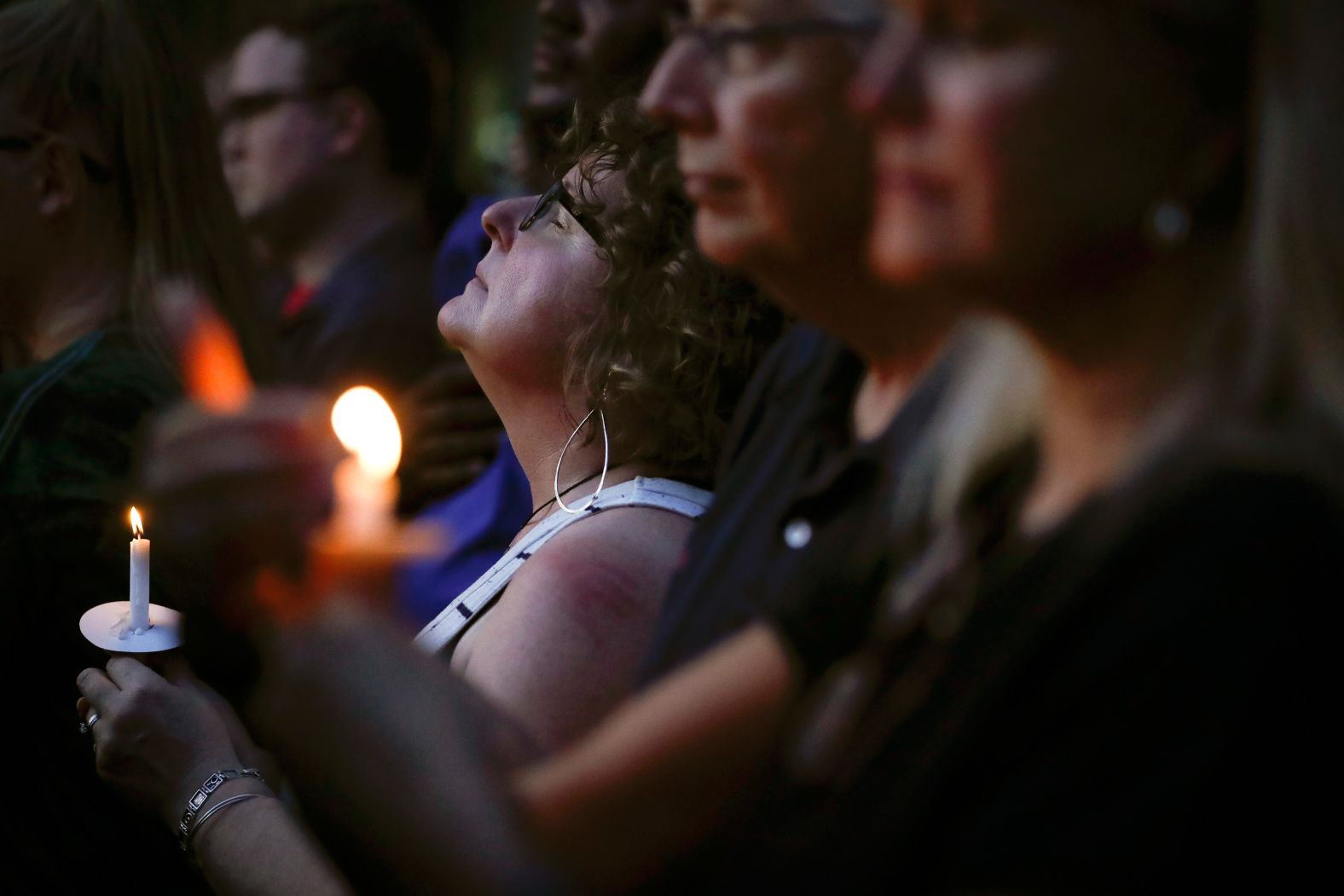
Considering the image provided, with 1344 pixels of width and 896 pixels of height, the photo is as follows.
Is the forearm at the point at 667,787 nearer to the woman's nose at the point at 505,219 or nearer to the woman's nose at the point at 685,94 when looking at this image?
the woman's nose at the point at 685,94

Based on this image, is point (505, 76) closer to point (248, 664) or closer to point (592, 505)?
point (592, 505)

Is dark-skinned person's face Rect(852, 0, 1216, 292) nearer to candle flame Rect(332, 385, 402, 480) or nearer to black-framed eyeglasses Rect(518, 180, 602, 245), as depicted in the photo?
candle flame Rect(332, 385, 402, 480)

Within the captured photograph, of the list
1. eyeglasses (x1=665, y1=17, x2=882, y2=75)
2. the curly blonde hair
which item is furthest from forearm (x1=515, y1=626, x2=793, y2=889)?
the curly blonde hair

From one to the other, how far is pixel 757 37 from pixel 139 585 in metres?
1.21

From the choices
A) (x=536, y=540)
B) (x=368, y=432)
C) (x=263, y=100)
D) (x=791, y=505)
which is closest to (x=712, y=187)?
(x=791, y=505)

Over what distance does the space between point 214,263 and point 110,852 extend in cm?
109

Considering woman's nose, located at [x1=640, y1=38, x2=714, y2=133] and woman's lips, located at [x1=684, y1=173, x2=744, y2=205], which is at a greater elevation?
woman's nose, located at [x1=640, y1=38, x2=714, y2=133]

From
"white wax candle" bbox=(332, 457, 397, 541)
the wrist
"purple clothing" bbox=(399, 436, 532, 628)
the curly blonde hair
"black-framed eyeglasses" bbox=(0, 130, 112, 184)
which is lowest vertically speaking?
"purple clothing" bbox=(399, 436, 532, 628)

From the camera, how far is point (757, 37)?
136 cm

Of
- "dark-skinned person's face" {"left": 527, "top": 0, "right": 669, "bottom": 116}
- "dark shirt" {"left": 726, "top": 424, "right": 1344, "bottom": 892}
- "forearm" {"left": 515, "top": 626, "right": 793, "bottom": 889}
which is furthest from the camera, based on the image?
"dark-skinned person's face" {"left": 527, "top": 0, "right": 669, "bottom": 116}

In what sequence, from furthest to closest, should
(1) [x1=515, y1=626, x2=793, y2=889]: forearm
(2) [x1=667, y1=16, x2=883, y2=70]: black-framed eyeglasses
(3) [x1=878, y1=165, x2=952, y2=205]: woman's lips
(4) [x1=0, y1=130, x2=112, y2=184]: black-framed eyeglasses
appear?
1. (4) [x1=0, y1=130, x2=112, y2=184]: black-framed eyeglasses
2. (2) [x1=667, y1=16, x2=883, y2=70]: black-framed eyeglasses
3. (1) [x1=515, y1=626, x2=793, y2=889]: forearm
4. (3) [x1=878, y1=165, x2=952, y2=205]: woman's lips

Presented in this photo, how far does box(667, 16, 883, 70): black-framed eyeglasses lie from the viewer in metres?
1.33

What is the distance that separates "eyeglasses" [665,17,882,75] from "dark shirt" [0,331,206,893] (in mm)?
1288

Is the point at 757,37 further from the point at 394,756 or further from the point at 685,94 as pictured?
the point at 394,756
